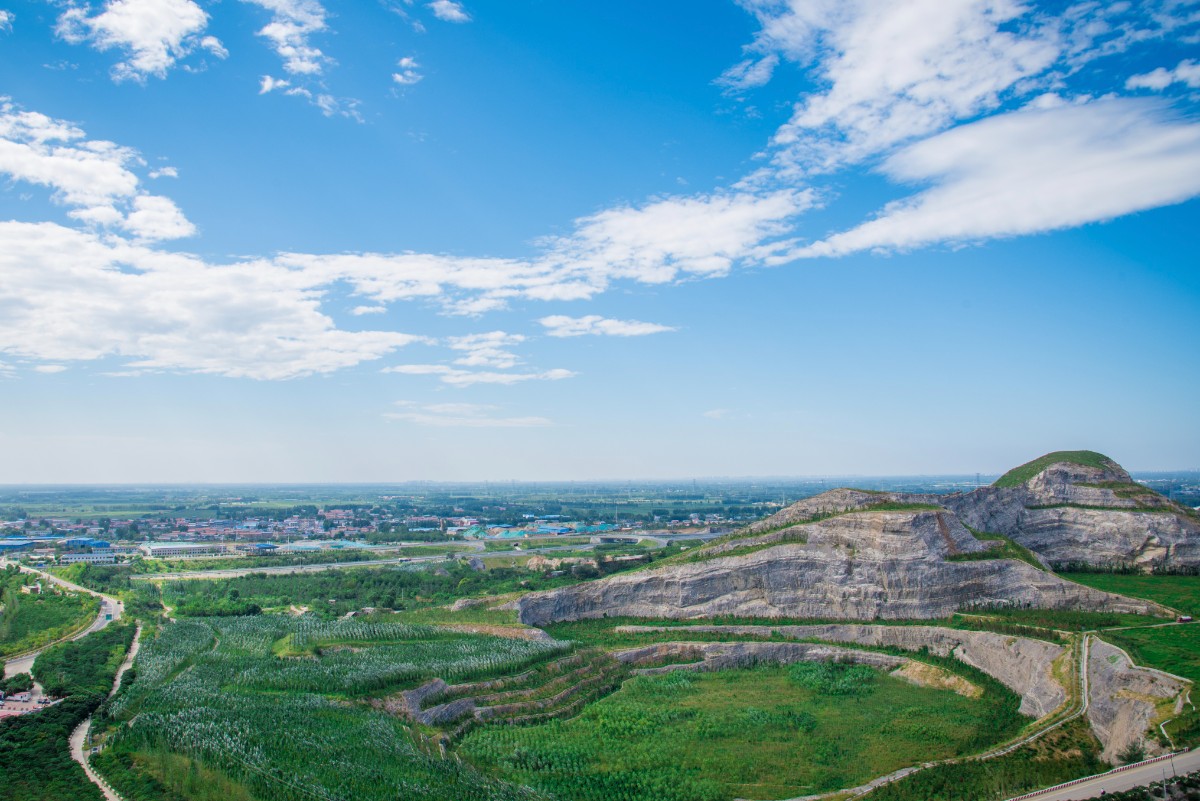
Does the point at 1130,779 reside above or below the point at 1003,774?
above

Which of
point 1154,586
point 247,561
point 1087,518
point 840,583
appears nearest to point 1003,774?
point 840,583

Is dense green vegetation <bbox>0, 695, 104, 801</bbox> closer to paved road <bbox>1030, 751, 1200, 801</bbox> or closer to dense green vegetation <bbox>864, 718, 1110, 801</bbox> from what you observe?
dense green vegetation <bbox>864, 718, 1110, 801</bbox>

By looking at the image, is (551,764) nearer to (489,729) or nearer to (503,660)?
(489,729)

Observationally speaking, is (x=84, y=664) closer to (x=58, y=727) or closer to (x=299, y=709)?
(x=58, y=727)

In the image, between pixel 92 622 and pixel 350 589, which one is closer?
pixel 92 622

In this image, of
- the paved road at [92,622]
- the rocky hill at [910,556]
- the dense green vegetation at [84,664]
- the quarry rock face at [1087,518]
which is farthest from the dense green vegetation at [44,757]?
Result: the quarry rock face at [1087,518]

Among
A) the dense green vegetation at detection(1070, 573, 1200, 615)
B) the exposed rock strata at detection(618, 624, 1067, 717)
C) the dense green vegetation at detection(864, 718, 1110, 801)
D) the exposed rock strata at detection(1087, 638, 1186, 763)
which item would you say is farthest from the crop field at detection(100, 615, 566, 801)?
the dense green vegetation at detection(1070, 573, 1200, 615)
